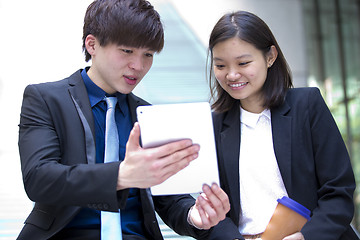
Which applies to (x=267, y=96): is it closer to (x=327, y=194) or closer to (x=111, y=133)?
(x=327, y=194)

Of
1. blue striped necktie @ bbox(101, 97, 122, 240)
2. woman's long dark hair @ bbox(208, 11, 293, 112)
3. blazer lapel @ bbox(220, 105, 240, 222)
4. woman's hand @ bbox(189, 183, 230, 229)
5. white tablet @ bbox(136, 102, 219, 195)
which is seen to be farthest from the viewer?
woman's long dark hair @ bbox(208, 11, 293, 112)

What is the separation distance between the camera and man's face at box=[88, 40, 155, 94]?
2.28 meters

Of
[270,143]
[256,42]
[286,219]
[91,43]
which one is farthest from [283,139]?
[91,43]

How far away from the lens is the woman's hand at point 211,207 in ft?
6.40

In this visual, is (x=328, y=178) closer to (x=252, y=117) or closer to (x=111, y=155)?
(x=252, y=117)

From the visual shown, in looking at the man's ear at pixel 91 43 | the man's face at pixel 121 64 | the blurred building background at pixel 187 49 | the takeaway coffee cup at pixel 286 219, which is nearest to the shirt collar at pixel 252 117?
the takeaway coffee cup at pixel 286 219

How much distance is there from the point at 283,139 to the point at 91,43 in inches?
44.3

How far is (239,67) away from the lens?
2.53 metres

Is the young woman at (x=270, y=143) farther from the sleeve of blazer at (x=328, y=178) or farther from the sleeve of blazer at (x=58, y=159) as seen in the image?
the sleeve of blazer at (x=58, y=159)

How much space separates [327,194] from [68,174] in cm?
128

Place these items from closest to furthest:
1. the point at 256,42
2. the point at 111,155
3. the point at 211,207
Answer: the point at 211,207 < the point at 111,155 < the point at 256,42

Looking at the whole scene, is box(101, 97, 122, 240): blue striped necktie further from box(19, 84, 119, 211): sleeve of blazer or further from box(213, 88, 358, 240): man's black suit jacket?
box(213, 88, 358, 240): man's black suit jacket

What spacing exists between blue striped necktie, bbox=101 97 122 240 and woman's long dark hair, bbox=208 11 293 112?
696mm

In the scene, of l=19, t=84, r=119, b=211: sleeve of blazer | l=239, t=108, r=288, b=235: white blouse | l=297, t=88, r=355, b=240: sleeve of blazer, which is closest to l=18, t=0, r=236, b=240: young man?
l=19, t=84, r=119, b=211: sleeve of blazer
